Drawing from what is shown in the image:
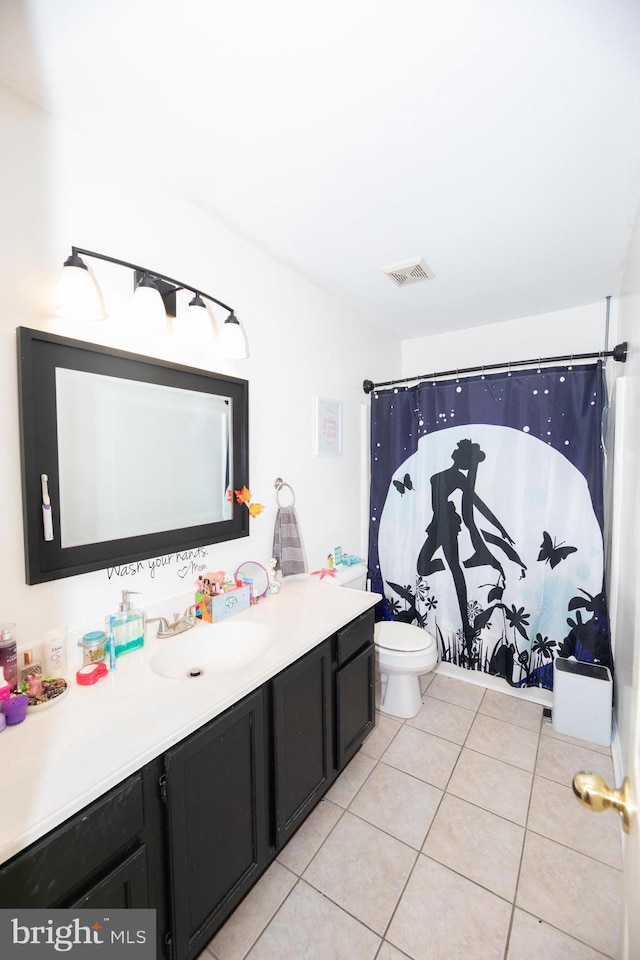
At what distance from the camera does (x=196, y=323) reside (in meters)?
1.44

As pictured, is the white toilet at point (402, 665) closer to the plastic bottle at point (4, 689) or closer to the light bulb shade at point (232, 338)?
the light bulb shade at point (232, 338)

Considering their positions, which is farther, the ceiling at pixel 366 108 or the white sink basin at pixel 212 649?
the white sink basin at pixel 212 649

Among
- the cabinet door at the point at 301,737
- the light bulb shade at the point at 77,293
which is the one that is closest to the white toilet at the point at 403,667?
the cabinet door at the point at 301,737

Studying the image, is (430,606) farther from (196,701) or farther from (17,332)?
(17,332)

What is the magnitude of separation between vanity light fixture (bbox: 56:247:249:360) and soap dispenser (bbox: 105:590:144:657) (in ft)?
3.02

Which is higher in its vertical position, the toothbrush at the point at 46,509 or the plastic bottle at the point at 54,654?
the toothbrush at the point at 46,509

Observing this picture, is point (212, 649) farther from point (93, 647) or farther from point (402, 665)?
point (402, 665)

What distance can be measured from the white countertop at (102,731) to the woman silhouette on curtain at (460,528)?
4.20ft

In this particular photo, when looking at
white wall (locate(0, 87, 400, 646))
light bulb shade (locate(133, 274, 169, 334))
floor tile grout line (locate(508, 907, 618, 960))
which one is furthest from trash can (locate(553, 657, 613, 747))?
light bulb shade (locate(133, 274, 169, 334))

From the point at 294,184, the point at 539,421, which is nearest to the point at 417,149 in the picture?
the point at 294,184

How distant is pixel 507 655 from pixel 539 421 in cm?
139

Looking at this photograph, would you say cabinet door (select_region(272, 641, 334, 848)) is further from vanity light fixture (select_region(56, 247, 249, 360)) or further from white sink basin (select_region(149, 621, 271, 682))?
vanity light fixture (select_region(56, 247, 249, 360))

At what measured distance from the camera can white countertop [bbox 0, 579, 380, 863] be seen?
757 millimetres

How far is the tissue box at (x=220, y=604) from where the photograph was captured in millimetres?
1554
